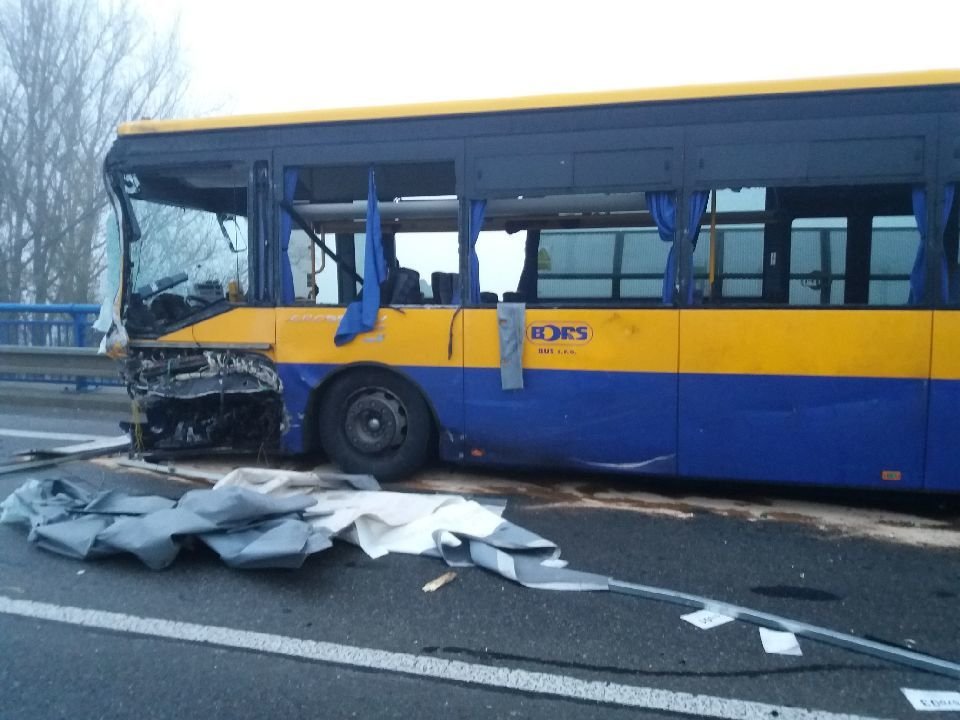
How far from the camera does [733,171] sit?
5.60 metres

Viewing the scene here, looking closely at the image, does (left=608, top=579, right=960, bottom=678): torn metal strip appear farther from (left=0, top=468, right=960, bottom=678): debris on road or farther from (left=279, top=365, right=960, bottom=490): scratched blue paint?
(left=279, top=365, right=960, bottom=490): scratched blue paint

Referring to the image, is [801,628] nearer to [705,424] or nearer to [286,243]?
[705,424]

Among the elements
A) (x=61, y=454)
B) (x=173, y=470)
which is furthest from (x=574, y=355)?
(x=61, y=454)

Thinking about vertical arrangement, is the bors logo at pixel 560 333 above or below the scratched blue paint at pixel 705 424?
above

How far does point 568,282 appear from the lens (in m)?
6.37

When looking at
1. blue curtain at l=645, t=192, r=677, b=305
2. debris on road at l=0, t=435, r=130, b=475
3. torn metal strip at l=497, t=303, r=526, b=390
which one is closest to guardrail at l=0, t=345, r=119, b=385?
debris on road at l=0, t=435, r=130, b=475

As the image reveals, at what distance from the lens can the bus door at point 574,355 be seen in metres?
5.80

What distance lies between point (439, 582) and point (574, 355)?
2291 millimetres

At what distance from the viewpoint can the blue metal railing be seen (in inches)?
433

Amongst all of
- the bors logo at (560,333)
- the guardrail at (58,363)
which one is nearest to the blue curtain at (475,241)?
the bors logo at (560,333)

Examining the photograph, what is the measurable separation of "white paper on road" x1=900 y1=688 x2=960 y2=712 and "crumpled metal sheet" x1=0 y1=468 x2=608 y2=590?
1552 mm

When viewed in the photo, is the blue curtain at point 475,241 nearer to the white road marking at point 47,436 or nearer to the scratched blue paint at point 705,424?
the scratched blue paint at point 705,424

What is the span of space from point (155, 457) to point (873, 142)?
650cm

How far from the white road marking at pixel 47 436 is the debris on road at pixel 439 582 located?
→ 543cm
